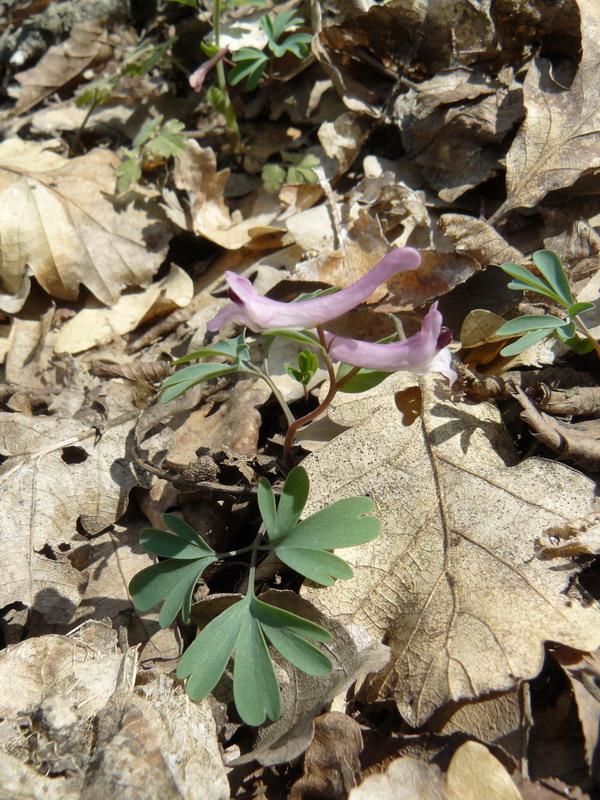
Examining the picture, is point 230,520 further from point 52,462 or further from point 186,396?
point 52,462

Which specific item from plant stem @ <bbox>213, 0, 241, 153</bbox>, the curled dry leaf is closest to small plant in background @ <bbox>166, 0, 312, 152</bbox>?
plant stem @ <bbox>213, 0, 241, 153</bbox>

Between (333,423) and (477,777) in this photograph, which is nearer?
(477,777)

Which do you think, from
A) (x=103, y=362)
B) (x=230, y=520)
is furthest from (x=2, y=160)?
(x=230, y=520)

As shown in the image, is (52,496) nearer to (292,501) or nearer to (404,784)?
(292,501)

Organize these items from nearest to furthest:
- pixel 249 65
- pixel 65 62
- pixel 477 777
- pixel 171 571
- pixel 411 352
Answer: pixel 477 777
pixel 411 352
pixel 171 571
pixel 249 65
pixel 65 62

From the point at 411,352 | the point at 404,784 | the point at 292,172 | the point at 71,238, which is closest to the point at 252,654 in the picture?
the point at 404,784

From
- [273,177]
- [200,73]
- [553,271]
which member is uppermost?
[200,73]

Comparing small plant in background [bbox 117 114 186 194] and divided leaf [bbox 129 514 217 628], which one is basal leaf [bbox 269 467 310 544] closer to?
divided leaf [bbox 129 514 217 628]
